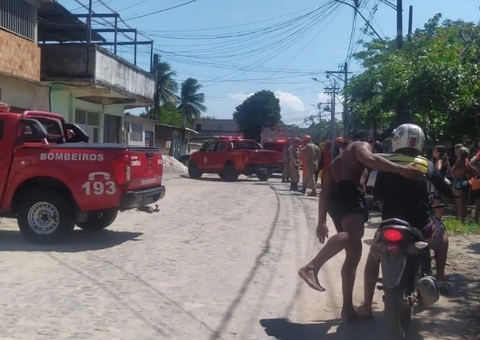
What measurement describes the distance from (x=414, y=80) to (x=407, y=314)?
12.4 meters

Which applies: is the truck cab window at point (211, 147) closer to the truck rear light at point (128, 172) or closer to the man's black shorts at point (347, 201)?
the truck rear light at point (128, 172)

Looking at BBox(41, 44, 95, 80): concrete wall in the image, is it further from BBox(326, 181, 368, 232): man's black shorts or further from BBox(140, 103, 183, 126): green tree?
BBox(140, 103, 183, 126): green tree

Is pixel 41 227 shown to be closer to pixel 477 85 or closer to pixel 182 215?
pixel 182 215

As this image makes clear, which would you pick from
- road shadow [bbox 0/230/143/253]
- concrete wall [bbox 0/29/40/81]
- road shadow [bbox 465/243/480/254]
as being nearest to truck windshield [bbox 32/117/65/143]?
road shadow [bbox 0/230/143/253]

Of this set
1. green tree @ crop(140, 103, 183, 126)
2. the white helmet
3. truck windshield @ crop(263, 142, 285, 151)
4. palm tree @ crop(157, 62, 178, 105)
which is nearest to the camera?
the white helmet

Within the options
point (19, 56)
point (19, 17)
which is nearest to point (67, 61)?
point (19, 17)

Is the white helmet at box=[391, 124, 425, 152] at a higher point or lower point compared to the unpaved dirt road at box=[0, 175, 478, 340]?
higher

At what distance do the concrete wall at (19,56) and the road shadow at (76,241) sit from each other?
7228mm

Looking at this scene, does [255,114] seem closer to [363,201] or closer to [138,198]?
[138,198]

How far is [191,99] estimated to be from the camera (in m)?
82.1

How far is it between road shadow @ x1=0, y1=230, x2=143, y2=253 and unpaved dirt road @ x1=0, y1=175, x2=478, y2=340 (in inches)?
0.6

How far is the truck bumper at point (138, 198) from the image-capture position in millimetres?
10531

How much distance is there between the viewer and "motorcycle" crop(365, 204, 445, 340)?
224 inches

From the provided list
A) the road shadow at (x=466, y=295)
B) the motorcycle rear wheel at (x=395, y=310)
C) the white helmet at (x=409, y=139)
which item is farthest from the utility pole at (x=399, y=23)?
the motorcycle rear wheel at (x=395, y=310)
